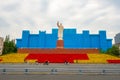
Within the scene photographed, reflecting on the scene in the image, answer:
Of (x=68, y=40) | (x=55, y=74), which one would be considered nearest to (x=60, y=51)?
(x=68, y=40)

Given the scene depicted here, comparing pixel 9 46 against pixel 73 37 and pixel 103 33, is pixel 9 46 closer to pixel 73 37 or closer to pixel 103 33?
pixel 73 37

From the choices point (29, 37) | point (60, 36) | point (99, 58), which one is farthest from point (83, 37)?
point (99, 58)

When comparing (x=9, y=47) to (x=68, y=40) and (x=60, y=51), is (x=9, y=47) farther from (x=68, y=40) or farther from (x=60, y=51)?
(x=60, y=51)

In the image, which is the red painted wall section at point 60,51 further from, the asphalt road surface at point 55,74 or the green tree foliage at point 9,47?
the asphalt road surface at point 55,74

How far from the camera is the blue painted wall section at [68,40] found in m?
73.8

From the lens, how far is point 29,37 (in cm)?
7575

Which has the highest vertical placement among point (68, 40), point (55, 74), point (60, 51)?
point (68, 40)

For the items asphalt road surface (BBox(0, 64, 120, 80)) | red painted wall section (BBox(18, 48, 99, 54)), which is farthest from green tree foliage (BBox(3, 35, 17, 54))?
asphalt road surface (BBox(0, 64, 120, 80))

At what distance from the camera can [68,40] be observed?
73.8 m

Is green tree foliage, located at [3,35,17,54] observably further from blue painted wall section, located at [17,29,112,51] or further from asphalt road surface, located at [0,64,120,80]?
asphalt road surface, located at [0,64,120,80]

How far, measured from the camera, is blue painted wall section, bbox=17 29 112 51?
7375cm

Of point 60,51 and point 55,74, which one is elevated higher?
point 60,51

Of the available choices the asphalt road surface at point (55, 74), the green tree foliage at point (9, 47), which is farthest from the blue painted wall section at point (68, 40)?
the asphalt road surface at point (55, 74)

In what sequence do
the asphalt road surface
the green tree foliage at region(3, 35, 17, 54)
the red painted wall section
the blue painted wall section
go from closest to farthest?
the asphalt road surface < the red painted wall section < the green tree foliage at region(3, 35, 17, 54) < the blue painted wall section
